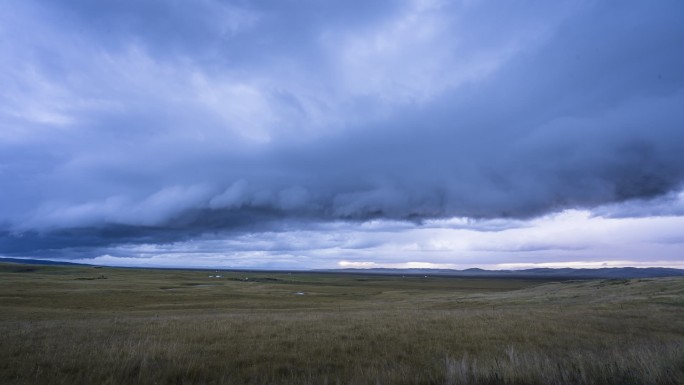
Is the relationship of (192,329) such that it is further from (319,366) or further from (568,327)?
(568,327)

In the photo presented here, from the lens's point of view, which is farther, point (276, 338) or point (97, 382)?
point (276, 338)

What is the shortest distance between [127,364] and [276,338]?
629cm

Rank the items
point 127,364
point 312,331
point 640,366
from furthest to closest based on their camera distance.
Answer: point 312,331
point 127,364
point 640,366

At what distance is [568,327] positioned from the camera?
60.7 ft

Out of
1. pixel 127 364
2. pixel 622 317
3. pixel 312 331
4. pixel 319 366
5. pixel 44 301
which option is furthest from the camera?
pixel 44 301

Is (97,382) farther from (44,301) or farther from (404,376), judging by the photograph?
(44,301)

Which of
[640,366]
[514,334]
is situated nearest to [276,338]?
[514,334]

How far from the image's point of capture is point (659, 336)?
15906 millimetres

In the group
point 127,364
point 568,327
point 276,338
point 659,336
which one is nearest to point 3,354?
point 127,364

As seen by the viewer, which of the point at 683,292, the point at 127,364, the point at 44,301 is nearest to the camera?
the point at 127,364

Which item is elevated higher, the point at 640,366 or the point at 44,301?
the point at 640,366

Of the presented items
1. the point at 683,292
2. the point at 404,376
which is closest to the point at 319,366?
the point at 404,376

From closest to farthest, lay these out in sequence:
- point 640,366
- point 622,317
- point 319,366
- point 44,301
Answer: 1. point 640,366
2. point 319,366
3. point 622,317
4. point 44,301

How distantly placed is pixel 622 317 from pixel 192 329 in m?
21.6
